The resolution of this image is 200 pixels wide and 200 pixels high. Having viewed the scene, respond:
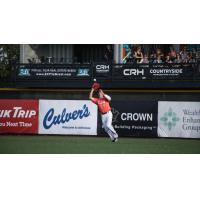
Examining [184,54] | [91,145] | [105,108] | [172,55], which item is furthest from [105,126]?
[184,54]

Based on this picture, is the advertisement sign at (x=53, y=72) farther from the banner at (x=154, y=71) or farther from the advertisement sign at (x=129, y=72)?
the banner at (x=154, y=71)

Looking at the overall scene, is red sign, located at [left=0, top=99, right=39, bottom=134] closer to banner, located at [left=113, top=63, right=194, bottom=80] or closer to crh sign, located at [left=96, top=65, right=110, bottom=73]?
crh sign, located at [left=96, top=65, right=110, bottom=73]

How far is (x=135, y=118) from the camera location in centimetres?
2078

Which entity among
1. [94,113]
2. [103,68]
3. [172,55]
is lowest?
[94,113]

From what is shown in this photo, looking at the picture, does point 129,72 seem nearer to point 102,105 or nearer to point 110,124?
point 102,105

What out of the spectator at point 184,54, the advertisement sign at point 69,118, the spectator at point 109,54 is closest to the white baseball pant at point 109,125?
the advertisement sign at point 69,118

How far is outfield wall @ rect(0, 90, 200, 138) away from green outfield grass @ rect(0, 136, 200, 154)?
500 mm

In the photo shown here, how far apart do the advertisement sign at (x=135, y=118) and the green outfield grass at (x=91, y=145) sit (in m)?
0.53

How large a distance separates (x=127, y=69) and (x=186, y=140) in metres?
4.31

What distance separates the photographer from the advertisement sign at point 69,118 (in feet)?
68.6

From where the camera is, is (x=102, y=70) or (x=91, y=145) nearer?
(x=91, y=145)

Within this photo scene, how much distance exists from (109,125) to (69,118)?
1.50m

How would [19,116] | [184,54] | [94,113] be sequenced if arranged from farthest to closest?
[184,54], [19,116], [94,113]

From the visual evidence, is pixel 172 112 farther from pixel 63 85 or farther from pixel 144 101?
pixel 63 85
